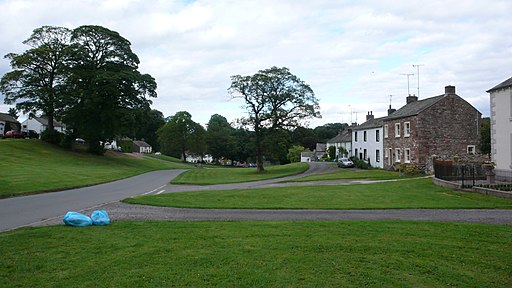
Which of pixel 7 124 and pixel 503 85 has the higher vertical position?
pixel 7 124

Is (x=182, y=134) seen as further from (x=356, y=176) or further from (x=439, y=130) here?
(x=439, y=130)

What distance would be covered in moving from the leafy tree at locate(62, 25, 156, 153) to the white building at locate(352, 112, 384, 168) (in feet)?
104

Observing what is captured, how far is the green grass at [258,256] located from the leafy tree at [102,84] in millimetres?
46991

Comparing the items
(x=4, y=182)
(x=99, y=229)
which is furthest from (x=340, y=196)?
(x=4, y=182)

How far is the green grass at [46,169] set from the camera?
25656 millimetres

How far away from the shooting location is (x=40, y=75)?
2307 inches

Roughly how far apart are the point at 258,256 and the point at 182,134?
92.4 metres

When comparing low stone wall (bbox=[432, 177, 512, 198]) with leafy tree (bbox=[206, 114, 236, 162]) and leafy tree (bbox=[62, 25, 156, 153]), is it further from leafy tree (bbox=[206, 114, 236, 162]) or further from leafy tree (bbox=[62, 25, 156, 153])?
leafy tree (bbox=[206, 114, 236, 162])

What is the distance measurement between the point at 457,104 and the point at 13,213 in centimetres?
4328

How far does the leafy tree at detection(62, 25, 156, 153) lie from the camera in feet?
180

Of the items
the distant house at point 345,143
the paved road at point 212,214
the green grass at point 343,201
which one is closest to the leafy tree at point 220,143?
the distant house at point 345,143

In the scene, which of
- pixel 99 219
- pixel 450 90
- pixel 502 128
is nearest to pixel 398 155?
pixel 450 90

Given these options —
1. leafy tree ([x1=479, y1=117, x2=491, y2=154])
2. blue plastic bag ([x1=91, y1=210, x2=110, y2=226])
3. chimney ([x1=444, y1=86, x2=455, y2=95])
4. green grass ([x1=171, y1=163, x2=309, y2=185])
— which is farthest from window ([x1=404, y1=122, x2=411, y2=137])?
blue plastic bag ([x1=91, y1=210, x2=110, y2=226])

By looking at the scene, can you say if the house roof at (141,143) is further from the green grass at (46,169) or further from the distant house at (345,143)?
the distant house at (345,143)
